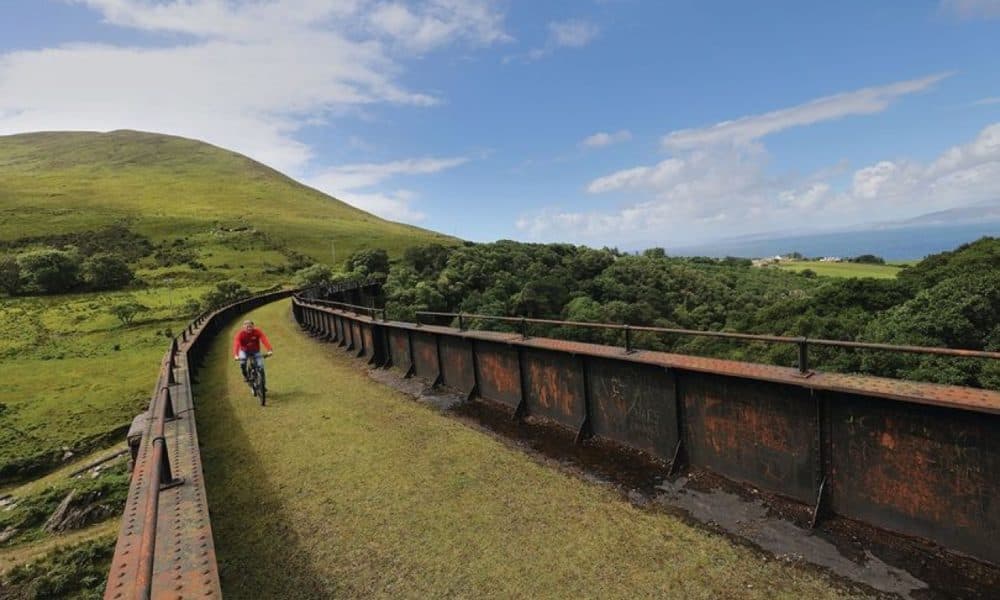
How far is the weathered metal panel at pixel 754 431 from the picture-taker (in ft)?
16.7

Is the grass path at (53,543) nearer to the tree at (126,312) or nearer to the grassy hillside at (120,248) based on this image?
the grassy hillside at (120,248)

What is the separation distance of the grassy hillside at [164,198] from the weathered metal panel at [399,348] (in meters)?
81.2

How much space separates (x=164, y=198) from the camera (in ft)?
414

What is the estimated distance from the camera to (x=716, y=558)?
4.55 meters

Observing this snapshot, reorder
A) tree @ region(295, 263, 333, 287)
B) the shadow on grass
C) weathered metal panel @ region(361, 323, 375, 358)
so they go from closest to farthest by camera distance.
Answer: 1. the shadow on grass
2. weathered metal panel @ region(361, 323, 375, 358)
3. tree @ region(295, 263, 333, 287)

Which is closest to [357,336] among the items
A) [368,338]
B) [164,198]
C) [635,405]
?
[368,338]

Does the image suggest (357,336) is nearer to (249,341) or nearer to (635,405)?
(249,341)

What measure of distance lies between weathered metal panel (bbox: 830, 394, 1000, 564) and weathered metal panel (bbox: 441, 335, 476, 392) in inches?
257

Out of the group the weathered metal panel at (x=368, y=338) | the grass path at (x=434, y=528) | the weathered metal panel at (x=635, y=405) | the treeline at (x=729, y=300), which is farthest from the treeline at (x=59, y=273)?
the weathered metal panel at (x=635, y=405)

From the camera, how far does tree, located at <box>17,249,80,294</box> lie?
4979 cm

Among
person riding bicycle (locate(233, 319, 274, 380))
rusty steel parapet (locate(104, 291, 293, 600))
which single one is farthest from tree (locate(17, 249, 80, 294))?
rusty steel parapet (locate(104, 291, 293, 600))

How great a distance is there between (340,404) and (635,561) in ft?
23.9

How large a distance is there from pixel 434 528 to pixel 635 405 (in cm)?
301

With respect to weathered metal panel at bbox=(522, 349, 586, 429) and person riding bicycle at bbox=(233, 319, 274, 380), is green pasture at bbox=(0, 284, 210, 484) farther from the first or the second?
weathered metal panel at bbox=(522, 349, 586, 429)
